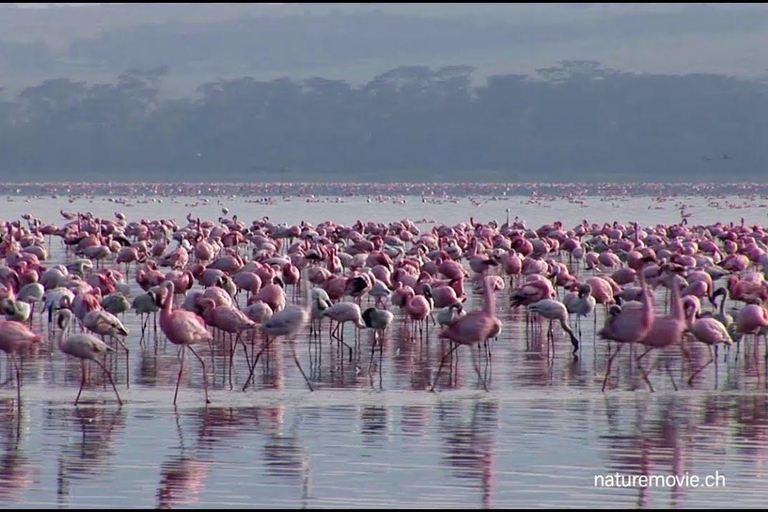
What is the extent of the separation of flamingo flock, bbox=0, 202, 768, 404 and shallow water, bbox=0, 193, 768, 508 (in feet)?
1.03

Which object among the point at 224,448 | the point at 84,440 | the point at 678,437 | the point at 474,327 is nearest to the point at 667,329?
the point at 474,327

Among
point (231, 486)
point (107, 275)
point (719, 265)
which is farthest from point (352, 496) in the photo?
point (719, 265)

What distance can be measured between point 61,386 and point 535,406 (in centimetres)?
503

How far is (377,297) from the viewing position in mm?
21734

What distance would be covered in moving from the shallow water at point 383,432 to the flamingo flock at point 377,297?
31 centimetres

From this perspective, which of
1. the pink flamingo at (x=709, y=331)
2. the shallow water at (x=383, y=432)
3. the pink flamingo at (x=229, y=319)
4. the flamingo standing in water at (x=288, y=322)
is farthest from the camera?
the pink flamingo at (x=229, y=319)

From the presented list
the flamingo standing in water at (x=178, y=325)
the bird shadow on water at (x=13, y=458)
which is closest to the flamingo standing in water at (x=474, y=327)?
the flamingo standing in water at (x=178, y=325)

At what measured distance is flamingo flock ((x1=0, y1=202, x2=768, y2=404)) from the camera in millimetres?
15438

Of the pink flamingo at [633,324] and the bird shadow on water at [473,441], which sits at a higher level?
the pink flamingo at [633,324]

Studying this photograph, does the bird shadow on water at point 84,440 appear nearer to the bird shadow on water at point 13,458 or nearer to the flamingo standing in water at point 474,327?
the bird shadow on water at point 13,458

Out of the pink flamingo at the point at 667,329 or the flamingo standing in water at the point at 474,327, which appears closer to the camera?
the pink flamingo at the point at 667,329

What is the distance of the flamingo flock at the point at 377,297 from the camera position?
15438 mm

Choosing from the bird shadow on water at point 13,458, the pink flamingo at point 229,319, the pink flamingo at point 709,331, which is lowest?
the bird shadow on water at point 13,458

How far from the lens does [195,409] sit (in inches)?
551
